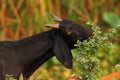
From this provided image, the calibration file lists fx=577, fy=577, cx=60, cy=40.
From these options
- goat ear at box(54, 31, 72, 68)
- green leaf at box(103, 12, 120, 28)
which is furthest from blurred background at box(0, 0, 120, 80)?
goat ear at box(54, 31, 72, 68)

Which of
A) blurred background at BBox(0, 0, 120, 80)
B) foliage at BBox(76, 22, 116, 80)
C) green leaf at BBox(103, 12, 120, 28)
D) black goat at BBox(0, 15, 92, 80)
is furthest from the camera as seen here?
green leaf at BBox(103, 12, 120, 28)

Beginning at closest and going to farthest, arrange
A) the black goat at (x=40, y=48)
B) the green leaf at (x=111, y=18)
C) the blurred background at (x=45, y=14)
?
the black goat at (x=40, y=48) < the blurred background at (x=45, y=14) < the green leaf at (x=111, y=18)

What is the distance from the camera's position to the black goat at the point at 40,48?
6.41m

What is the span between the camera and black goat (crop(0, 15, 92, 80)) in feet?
21.0

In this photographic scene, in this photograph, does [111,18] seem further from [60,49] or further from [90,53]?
[90,53]

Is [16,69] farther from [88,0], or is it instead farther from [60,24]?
[88,0]

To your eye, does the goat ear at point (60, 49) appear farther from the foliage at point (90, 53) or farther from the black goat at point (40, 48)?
the foliage at point (90, 53)

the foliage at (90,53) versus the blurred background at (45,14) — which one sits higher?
the foliage at (90,53)

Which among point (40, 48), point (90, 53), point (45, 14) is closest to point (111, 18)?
point (45, 14)

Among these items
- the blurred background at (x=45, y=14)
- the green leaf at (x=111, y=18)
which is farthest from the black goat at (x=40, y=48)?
the green leaf at (x=111, y=18)

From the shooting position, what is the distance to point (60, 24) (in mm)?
6430

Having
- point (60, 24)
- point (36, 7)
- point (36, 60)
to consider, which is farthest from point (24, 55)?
point (36, 7)

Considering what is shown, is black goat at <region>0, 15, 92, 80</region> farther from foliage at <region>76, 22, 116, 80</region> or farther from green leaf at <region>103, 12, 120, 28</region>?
green leaf at <region>103, 12, 120, 28</region>

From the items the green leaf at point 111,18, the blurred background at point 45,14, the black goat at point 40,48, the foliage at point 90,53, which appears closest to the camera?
the foliage at point 90,53
